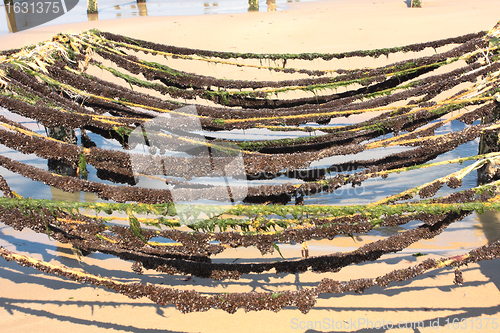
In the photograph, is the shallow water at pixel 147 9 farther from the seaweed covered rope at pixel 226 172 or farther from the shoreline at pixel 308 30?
the seaweed covered rope at pixel 226 172

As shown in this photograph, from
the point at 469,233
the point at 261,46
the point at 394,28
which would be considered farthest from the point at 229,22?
the point at 469,233

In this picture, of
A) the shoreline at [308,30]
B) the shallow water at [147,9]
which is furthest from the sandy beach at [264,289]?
the shallow water at [147,9]

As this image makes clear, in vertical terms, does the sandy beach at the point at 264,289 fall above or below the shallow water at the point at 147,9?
below

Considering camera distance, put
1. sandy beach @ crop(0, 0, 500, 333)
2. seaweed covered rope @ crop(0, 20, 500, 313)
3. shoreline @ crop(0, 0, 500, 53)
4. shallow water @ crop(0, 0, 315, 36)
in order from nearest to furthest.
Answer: seaweed covered rope @ crop(0, 20, 500, 313)
sandy beach @ crop(0, 0, 500, 333)
shoreline @ crop(0, 0, 500, 53)
shallow water @ crop(0, 0, 315, 36)

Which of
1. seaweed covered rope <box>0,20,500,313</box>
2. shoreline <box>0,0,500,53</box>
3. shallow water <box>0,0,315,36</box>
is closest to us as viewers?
seaweed covered rope <box>0,20,500,313</box>

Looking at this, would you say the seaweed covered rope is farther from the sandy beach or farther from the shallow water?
the shallow water

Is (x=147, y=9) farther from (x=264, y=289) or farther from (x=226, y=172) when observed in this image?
(x=264, y=289)

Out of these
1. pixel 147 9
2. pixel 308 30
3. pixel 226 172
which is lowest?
pixel 226 172

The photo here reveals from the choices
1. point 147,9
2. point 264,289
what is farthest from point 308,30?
point 147,9

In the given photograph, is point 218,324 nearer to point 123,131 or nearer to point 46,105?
point 123,131

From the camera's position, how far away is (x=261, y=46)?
11.6 m

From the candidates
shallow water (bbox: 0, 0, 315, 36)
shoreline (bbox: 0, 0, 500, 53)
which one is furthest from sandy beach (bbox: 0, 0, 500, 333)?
shallow water (bbox: 0, 0, 315, 36)

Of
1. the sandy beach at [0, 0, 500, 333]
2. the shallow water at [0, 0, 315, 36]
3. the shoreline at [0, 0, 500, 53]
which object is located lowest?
the sandy beach at [0, 0, 500, 333]

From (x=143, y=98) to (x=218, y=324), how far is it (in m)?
2.32
